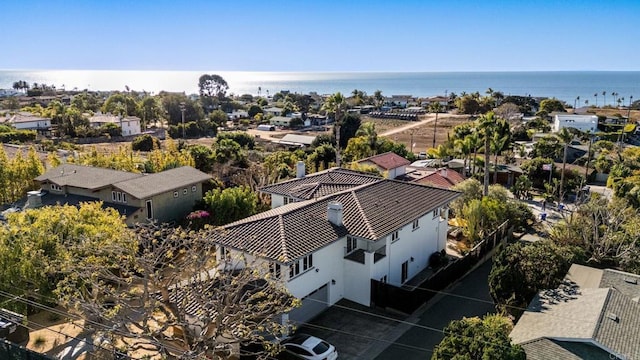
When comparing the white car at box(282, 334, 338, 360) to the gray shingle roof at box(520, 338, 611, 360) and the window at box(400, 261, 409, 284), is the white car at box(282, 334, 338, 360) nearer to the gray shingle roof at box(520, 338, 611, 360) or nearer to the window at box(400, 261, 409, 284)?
the gray shingle roof at box(520, 338, 611, 360)

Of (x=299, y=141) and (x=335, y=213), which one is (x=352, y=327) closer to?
(x=335, y=213)

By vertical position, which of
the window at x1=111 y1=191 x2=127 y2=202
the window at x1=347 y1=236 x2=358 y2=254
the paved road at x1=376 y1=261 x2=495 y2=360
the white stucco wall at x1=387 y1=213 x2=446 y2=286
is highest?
the window at x1=111 y1=191 x2=127 y2=202

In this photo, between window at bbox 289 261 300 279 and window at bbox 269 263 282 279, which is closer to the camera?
window at bbox 269 263 282 279

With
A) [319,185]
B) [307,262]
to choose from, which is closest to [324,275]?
[307,262]

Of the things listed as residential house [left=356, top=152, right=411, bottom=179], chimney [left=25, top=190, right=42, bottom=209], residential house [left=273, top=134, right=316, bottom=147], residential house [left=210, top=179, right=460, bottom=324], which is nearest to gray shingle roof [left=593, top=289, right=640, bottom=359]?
residential house [left=210, top=179, right=460, bottom=324]

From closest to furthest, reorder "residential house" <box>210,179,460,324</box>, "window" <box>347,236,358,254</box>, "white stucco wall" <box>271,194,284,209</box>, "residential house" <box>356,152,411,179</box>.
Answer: "residential house" <box>210,179,460,324</box>
"window" <box>347,236,358,254</box>
"white stucco wall" <box>271,194,284,209</box>
"residential house" <box>356,152,411,179</box>

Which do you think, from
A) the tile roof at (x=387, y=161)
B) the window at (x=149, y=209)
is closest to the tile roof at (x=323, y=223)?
the window at (x=149, y=209)

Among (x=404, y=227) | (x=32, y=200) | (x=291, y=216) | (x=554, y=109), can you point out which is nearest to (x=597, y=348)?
(x=404, y=227)
